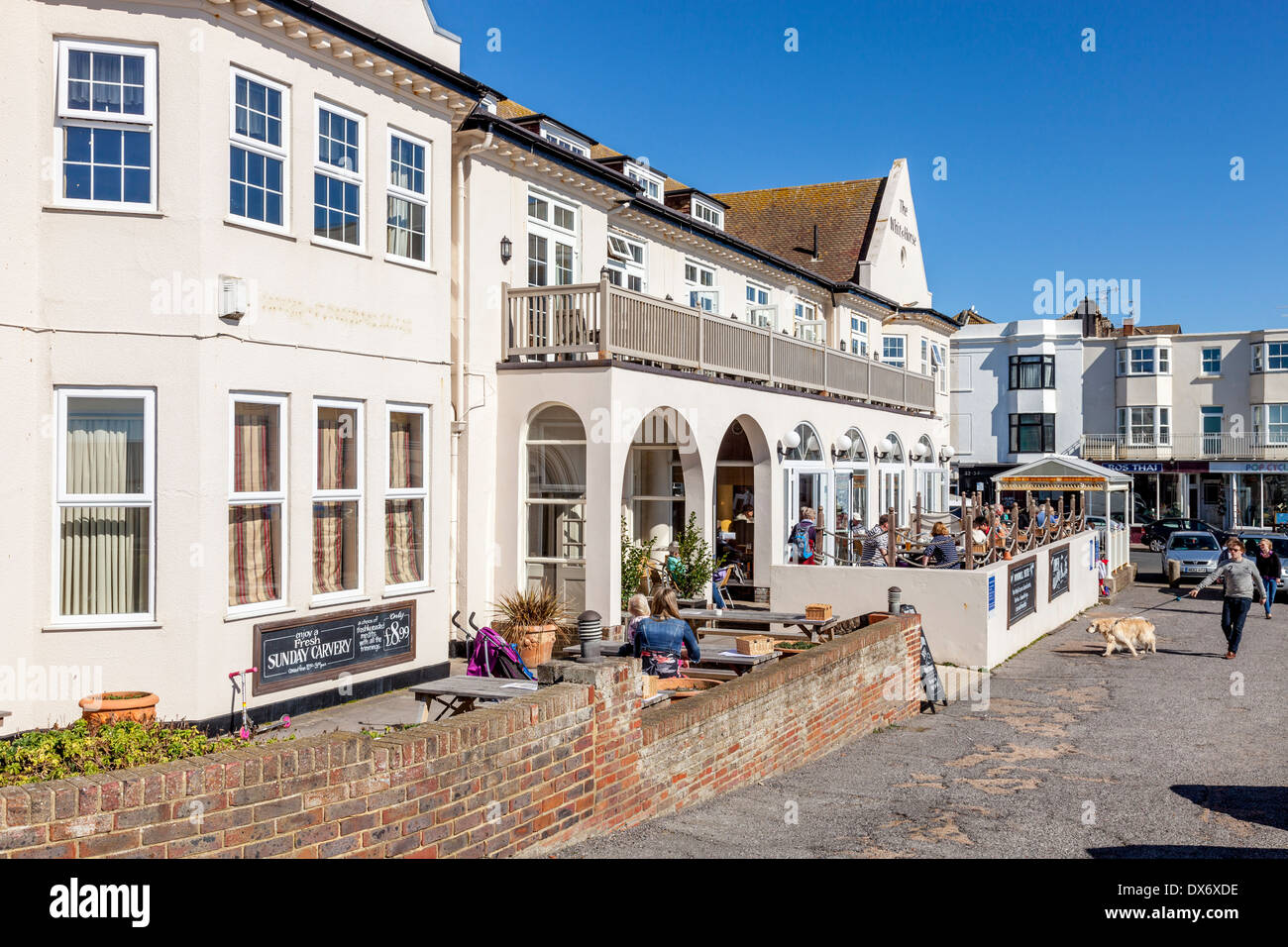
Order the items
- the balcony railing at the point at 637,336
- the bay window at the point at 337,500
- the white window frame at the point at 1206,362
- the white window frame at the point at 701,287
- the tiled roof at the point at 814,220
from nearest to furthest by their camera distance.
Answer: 1. the bay window at the point at 337,500
2. the balcony railing at the point at 637,336
3. the white window frame at the point at 701,287
4. the tiled roof at the point at 814,220
5. the white window frame at the point at 1206,362

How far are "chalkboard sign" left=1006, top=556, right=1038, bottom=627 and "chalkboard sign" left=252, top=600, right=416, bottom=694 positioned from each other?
9798 mm

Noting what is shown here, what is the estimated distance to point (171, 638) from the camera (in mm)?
9781

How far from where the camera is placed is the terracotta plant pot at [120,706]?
8117 millimetres

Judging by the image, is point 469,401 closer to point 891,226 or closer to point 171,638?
point 171,638

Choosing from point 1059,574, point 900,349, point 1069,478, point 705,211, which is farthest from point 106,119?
point 1069,478

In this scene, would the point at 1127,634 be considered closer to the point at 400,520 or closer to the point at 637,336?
the point at 637,336

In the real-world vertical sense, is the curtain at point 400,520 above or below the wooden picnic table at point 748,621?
above

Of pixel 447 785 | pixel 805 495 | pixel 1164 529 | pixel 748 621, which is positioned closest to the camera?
pixel 447 785

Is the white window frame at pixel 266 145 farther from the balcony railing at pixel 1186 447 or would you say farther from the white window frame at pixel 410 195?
the balcony railing at pixel 1186 447

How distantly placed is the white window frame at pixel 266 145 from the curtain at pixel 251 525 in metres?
1.89

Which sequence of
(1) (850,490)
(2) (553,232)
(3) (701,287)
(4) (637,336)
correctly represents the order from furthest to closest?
(1) (850,490) < (3) (701,287) < (2) (553,232) < (4) (637,336)

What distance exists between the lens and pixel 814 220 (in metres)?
34.3

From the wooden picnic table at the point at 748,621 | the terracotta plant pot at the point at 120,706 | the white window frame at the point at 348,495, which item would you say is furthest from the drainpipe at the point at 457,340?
the terracotta plant pot at the point at 120,706

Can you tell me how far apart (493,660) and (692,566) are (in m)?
7.89
